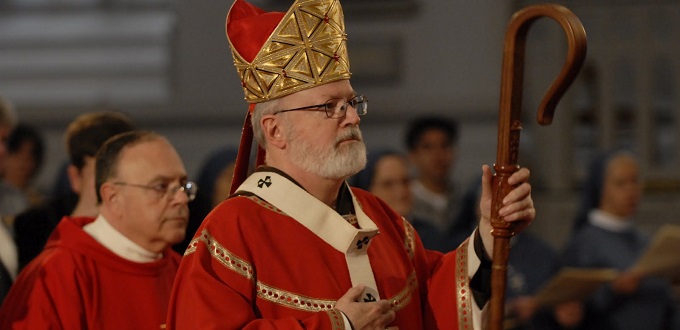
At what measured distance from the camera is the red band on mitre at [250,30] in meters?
4.35

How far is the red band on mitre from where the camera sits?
4348 mm

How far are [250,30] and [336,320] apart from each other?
99 cm

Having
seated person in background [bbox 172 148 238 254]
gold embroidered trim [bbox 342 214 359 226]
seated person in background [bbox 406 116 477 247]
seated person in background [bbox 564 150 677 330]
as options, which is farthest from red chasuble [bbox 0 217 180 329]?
seated person in background [bbox 564 150 677 330]

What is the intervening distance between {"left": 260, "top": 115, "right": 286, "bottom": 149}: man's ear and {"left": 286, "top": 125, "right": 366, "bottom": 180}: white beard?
4cm

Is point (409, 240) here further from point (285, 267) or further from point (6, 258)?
point (6, 258)

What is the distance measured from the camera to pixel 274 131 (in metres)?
4.33

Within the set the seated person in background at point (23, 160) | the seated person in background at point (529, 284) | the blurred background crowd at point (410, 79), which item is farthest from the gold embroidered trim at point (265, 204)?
the blurred background crowd at point (410, 79)

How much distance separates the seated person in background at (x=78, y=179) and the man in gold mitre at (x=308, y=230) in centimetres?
118

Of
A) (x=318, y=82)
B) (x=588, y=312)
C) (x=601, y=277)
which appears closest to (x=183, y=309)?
(x=318, y=82)

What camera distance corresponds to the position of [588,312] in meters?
7.96

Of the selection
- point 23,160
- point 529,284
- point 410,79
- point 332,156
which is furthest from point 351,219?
point 410,79

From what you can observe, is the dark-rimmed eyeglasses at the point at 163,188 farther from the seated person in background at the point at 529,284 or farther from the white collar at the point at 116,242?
the seated person in background at the point at 529,284

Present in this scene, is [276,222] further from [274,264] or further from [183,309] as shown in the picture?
[183,309]

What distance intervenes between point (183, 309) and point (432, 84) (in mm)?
7831
